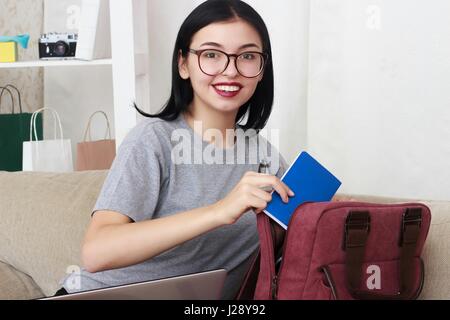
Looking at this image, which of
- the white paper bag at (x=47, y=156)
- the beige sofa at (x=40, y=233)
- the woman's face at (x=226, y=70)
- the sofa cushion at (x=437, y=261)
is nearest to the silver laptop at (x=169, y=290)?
the woman's face at (x=226, y=70)

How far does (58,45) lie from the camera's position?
1.96 metres

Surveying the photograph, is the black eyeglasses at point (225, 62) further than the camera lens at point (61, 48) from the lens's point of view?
No

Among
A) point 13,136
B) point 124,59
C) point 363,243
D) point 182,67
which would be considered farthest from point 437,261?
point 13,136

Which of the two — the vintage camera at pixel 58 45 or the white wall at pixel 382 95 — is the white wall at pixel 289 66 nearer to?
the white wall at pixel 382 95

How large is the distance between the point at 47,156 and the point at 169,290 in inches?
47.3

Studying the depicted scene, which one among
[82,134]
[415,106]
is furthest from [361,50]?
Result: [82,134]

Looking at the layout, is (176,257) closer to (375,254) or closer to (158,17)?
(375,254)

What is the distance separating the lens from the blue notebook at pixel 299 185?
38.0 inches

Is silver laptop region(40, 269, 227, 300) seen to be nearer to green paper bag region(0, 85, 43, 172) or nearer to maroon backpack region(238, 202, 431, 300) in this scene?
maroon backpack region(238, 202, 431, 300)

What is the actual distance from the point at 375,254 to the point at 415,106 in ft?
2.72

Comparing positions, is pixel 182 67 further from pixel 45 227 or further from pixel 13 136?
pixel 13 136

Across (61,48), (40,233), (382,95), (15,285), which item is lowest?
(15,285)

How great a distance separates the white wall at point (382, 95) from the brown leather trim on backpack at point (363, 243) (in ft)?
2.46

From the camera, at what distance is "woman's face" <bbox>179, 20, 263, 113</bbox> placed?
1.16m
